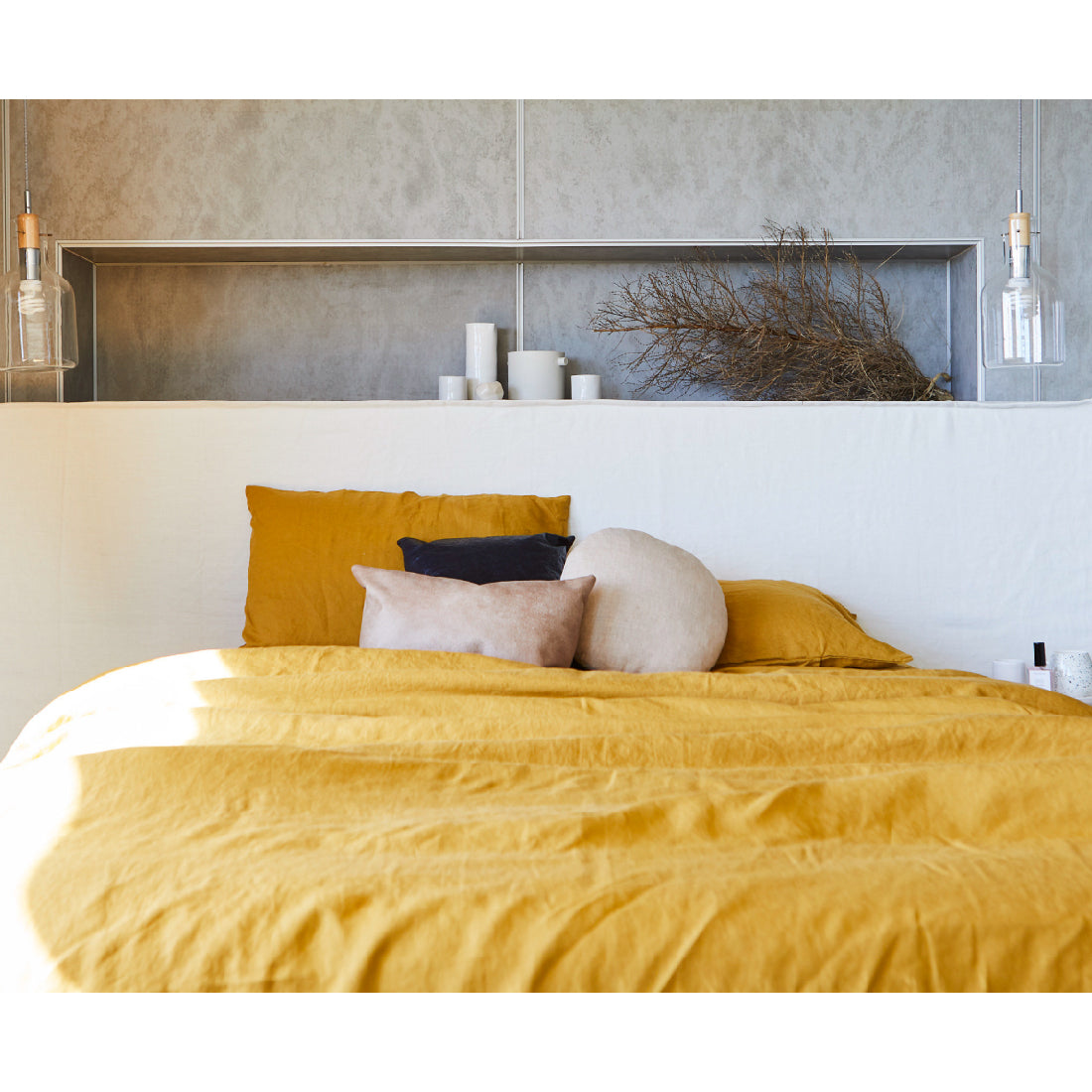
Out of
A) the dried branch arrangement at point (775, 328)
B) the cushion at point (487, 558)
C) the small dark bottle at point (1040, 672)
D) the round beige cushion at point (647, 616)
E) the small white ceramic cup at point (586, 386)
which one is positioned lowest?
the small dark bottle at point (1040, 672)

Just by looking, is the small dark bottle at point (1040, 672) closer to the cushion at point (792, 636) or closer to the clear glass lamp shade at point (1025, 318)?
the cushion at point (792, 636)

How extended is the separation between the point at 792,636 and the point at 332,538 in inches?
42.6

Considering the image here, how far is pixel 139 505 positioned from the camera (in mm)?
2744

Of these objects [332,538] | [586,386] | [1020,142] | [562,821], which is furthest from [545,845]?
[1020,142]

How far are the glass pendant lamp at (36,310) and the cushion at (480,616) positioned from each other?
1.04 m

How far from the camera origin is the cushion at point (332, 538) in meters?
2.43

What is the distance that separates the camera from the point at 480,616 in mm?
2059

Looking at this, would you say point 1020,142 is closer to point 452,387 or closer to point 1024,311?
point 1024,311

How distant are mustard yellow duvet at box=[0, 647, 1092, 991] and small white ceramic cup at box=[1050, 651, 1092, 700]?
975mm

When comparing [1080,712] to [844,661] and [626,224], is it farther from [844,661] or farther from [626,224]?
[626,224]

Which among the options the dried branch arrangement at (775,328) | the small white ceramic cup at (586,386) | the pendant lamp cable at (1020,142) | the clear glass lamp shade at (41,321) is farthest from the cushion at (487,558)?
the pendant lamp cable at (1020,142)

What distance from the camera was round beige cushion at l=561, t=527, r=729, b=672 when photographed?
216cm

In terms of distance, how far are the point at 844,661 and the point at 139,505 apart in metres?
1.80
